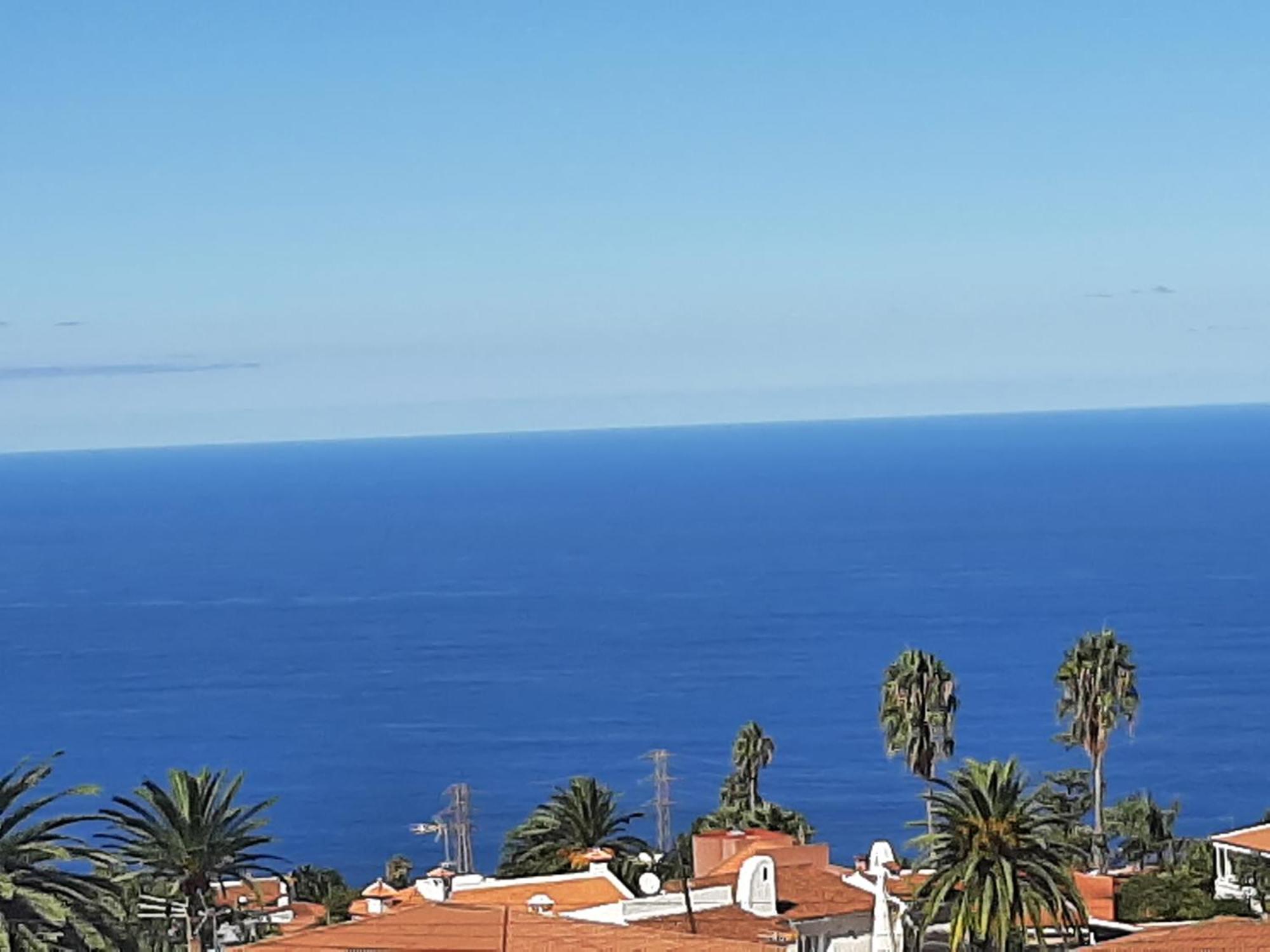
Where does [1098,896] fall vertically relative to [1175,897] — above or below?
below

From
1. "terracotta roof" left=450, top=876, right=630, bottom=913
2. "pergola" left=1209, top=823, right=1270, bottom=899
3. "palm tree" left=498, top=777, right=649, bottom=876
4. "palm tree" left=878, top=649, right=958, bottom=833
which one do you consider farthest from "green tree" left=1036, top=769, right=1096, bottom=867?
"palm tree" left=498, top=777, right=649, bottom=876

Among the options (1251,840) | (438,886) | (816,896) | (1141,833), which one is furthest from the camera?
(1141,833)

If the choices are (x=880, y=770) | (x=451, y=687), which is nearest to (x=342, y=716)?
(x=451, y=687)

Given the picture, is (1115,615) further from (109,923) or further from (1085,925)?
(109,923)

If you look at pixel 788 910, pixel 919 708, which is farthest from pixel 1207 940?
pixel 919 708

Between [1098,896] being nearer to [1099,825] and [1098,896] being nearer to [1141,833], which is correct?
[1099,825]

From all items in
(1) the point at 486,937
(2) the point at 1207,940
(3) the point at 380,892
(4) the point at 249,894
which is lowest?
(2) the point at 1207,940

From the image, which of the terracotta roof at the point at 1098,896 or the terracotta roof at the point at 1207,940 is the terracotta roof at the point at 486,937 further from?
the terracotta roof at the point at 1098,896

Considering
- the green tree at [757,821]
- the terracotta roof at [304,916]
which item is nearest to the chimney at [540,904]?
the terracotta roof at [304,916]
